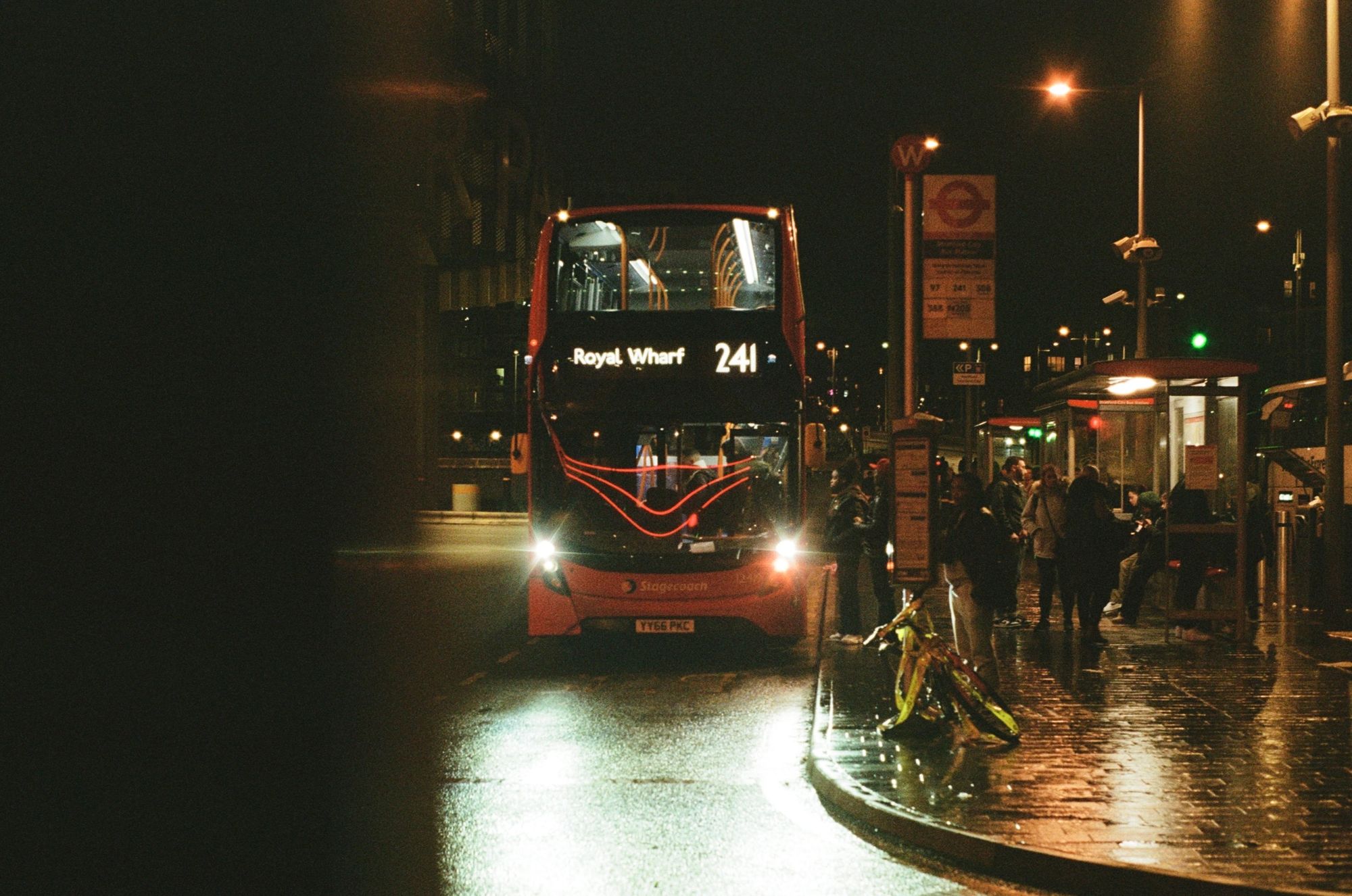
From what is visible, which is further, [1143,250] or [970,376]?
[1143,250]

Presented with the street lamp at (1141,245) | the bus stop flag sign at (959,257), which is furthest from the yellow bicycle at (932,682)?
the street lamp at (1141,245)

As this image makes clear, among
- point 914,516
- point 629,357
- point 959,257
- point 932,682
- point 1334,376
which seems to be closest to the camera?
point 932,682

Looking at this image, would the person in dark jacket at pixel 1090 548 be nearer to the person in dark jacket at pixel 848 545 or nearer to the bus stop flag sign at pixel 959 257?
the person in dark jacket at pixel 848 545

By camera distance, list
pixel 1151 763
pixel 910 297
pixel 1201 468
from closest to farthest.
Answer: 1. pixel 1151 763
2. pixel 910 297
3. pixel 1201 468

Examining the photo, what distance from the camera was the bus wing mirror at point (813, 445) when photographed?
43.3ft

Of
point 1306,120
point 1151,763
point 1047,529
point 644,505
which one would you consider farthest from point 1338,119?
point 1151,763

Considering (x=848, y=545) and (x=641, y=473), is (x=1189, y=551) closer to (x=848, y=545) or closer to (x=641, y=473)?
(x=848, y=545)

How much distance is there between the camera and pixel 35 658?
13773mm

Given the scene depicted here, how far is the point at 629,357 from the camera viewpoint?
12.9 metres

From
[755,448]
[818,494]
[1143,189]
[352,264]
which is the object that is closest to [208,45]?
[352,264]

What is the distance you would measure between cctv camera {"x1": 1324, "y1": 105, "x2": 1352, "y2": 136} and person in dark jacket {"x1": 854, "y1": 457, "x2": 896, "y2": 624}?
6.12m

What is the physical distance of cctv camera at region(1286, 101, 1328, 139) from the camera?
576 inches

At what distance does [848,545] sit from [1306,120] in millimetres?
6913

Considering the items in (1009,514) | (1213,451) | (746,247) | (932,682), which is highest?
(746,247)
